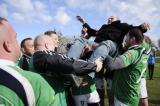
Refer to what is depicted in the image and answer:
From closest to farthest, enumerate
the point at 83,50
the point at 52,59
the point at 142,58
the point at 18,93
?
the point at 18,93 → the point at 52,59 → the point at 83,50 → the point at 142,58

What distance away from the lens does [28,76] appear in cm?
222

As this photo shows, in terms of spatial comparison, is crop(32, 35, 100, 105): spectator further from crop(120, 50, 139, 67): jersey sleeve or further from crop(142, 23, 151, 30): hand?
crop(142, 23, 151, 30): hand

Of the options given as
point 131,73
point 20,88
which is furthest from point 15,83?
point 131,73

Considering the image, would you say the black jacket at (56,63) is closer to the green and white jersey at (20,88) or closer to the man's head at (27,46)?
the green and white jersey at (20,88)

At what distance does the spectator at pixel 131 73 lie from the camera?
5711 millimetres

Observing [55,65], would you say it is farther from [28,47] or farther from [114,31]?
[28,47]

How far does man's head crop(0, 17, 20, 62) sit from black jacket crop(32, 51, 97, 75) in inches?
52.2

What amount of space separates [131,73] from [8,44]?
390cm

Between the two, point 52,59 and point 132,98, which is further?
point 132,98

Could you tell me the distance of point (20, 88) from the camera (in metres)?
2.15

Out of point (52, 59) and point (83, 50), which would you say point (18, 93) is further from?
point (83, 50)

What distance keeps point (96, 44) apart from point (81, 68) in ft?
5.74

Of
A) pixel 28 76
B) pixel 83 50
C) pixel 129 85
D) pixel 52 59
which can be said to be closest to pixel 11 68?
pixel 28 76

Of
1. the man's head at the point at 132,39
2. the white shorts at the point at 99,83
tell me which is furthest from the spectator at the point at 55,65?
the white shorts at the point at 99,83
